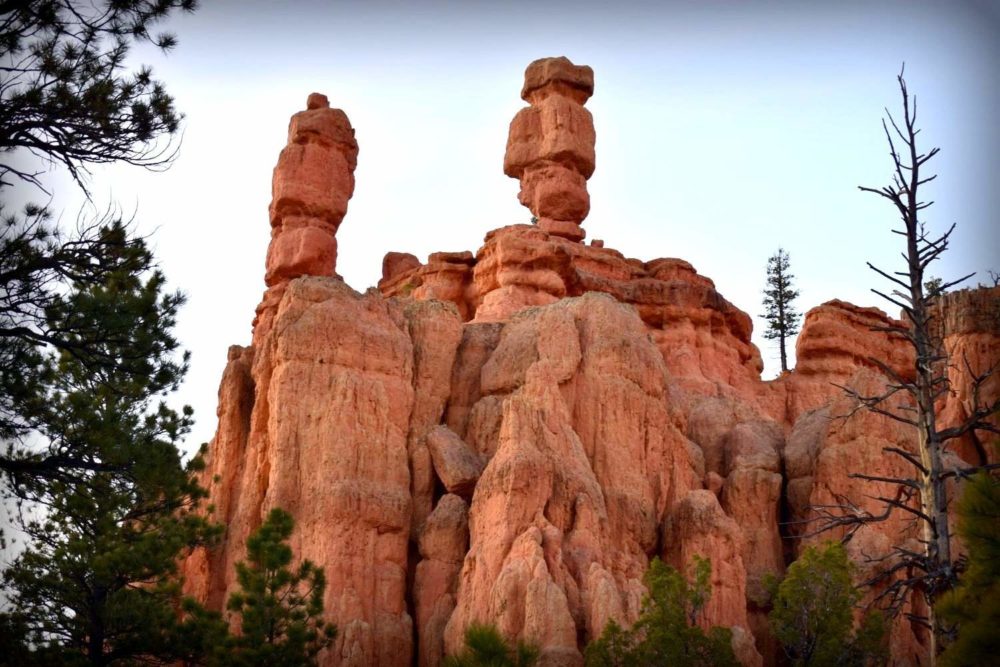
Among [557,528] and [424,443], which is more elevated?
[424,443]

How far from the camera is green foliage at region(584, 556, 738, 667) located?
1180 inches

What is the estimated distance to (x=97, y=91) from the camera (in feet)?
68.9

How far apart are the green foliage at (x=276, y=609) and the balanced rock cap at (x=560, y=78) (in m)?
33.6

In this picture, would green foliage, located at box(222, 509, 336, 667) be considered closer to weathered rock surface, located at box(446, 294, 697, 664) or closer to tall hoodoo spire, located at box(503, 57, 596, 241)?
weathered rock surface, located at box(446, 294, 697, 664)

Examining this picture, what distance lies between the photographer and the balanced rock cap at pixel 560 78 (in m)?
62.0

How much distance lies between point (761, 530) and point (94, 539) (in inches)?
732

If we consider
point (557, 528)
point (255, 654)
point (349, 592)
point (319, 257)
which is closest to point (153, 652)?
point (255, 654)

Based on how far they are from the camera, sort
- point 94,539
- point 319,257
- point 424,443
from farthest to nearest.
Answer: point 319,257 → point 424,443 → point 94,539

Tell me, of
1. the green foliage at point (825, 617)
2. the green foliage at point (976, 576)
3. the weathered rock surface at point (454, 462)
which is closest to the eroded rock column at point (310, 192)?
the weathered rock surface at point (454, 462)

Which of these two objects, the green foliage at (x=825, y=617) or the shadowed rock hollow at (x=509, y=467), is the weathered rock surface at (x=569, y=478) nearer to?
the shadowed rock hollow at (x=509, y=467)

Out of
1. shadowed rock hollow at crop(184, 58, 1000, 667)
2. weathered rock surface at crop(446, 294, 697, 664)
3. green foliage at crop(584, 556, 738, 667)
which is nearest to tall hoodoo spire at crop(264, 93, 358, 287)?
shadowed rock hollow at crop(184, 58, 1000, 667)

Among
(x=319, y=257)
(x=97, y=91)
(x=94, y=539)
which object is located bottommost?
(x=94, y=539)

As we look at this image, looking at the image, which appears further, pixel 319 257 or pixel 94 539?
pixel 319 257

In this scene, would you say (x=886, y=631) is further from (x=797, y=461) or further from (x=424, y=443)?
(x=424, y=443)
